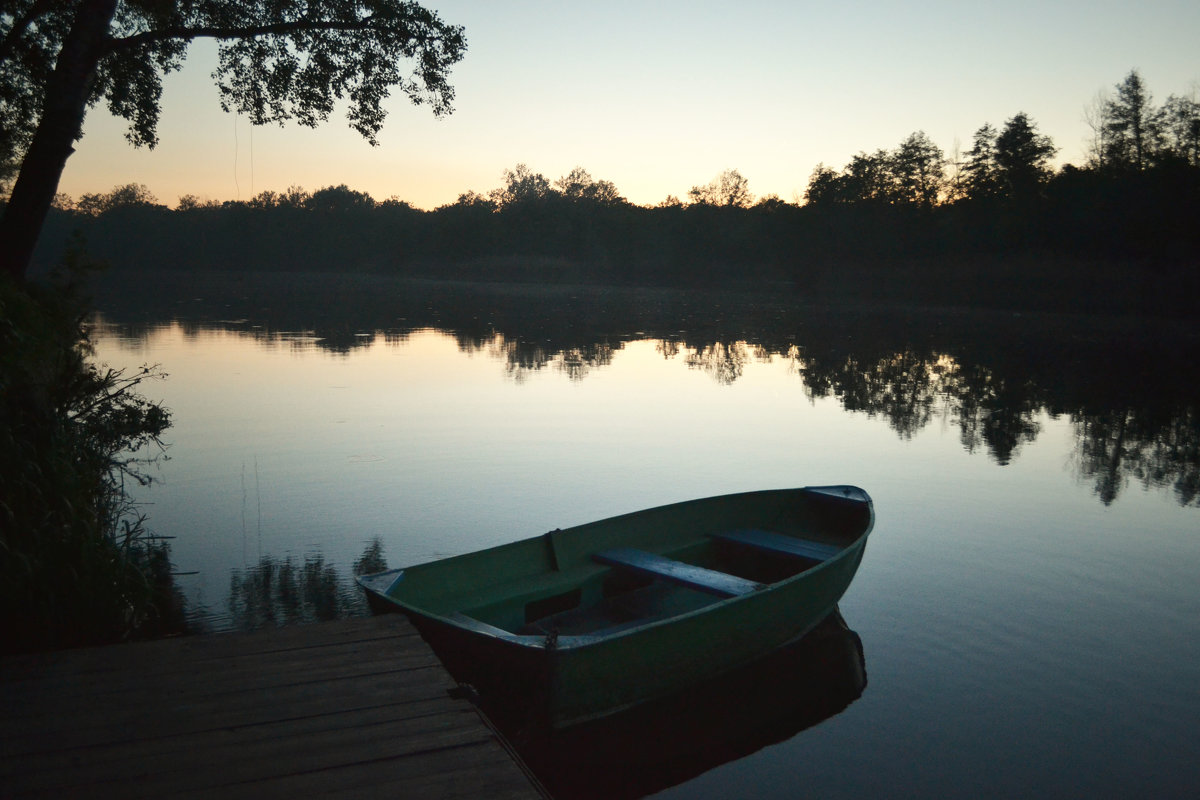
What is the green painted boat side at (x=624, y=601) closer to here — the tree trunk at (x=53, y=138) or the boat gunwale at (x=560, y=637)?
the boat gunwale at (x=560, y=637)

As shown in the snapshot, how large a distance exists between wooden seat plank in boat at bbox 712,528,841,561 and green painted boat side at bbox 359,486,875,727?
3 centimetres

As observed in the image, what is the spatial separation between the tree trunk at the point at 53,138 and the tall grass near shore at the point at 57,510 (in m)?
0.44

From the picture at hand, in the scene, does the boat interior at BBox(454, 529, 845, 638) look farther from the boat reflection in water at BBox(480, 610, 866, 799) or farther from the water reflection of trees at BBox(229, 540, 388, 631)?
the water reflection of trees at BBox(229, 540, 388, 631)

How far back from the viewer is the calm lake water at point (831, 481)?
208 inches

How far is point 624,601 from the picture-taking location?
6.23 metres

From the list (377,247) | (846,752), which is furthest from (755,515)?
(377,247)

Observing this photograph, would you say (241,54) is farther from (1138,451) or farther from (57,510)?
(1138,451)

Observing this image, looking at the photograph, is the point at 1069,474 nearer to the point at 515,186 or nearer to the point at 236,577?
the point at 236,577

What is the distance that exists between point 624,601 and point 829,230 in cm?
6280

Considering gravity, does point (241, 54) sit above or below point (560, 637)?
above

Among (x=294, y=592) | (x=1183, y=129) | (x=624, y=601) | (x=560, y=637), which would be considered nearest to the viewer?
(x=560, y=637)

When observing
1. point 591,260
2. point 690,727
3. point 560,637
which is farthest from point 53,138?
point 591,260

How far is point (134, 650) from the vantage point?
15.1ft

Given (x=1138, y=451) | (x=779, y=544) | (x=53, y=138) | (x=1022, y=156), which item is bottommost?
(x=1138, y=451)
